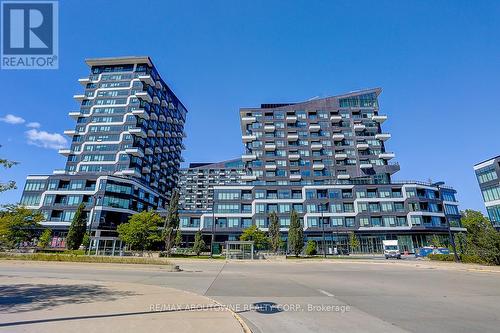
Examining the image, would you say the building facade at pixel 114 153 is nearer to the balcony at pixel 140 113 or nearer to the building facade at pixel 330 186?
the balcony at pixel 140 113

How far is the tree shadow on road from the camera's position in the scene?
7.86 metres

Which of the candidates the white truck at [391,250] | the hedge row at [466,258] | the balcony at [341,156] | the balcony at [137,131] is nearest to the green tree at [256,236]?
the white truck at [391,250]

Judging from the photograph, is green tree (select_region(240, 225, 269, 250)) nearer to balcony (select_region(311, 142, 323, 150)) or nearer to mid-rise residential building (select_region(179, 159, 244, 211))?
balcony (select_region(311, 142, 323, 150))

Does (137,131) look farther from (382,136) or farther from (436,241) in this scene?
(436,241)

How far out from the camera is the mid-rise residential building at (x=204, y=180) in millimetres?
146625

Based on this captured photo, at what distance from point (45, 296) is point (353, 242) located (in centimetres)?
6483

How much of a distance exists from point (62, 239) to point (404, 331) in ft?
244

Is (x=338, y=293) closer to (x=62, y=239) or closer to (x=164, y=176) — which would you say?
(x=62, y=239)

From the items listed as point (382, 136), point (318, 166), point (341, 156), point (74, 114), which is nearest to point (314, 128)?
point (341, 156)

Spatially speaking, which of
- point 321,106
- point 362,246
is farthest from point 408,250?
point 321,106

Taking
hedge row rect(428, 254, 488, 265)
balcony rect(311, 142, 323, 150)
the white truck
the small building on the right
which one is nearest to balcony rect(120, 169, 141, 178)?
balcony rect(311, 142, 323, 150)

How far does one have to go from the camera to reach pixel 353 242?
63938 mm

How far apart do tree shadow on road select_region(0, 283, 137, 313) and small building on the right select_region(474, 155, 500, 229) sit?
70112 mm

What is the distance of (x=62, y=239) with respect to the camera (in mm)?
61938
